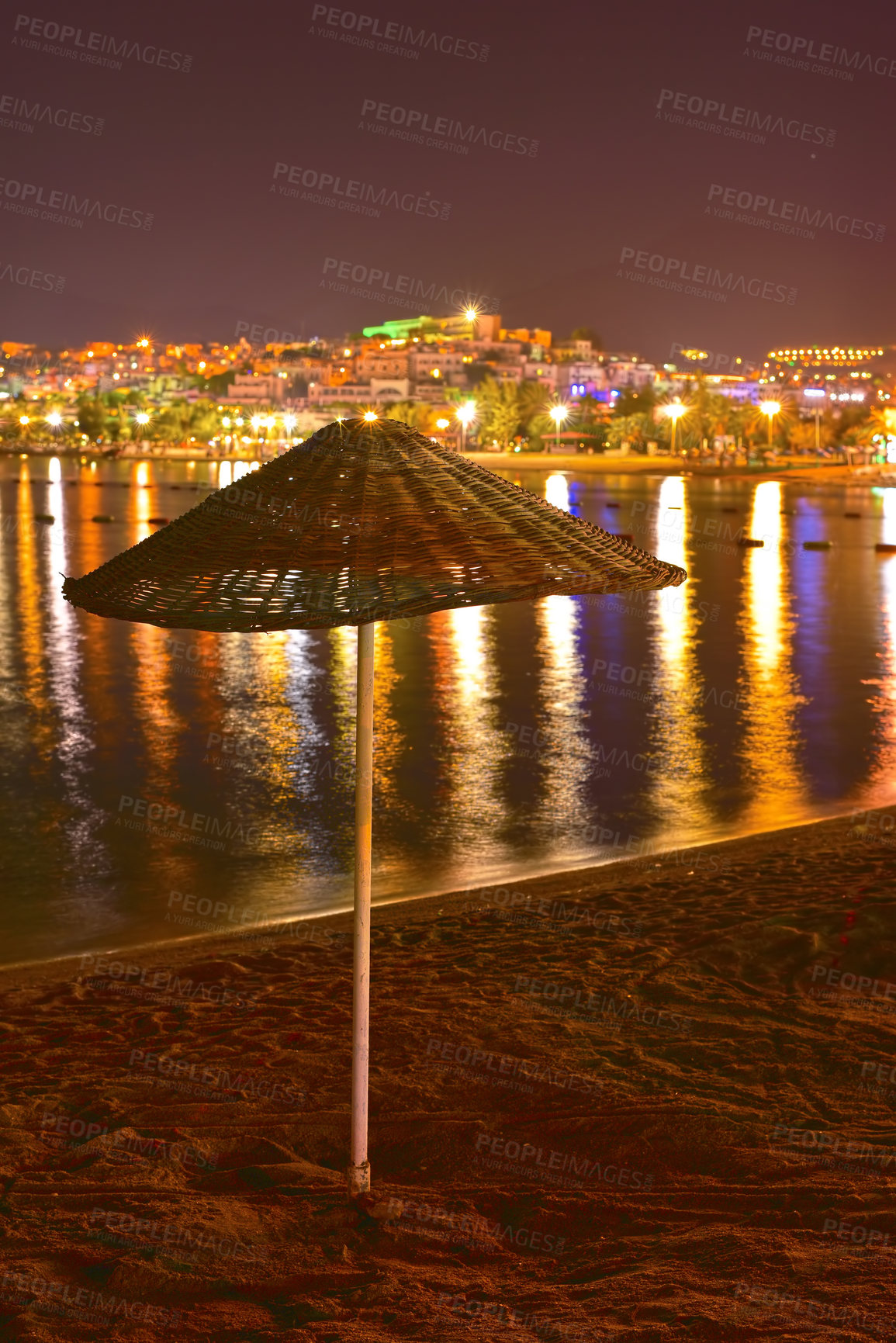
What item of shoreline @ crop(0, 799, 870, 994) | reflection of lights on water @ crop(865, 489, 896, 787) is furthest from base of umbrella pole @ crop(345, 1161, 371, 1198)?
reflection of lights on water @ crop(865, 489, 896, 787)

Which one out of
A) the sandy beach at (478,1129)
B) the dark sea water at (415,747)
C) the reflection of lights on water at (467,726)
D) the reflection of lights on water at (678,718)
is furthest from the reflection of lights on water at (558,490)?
the sandy beach at (478,1129)

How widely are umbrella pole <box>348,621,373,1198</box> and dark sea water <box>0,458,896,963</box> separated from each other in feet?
10.8

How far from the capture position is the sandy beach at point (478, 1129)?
347cm

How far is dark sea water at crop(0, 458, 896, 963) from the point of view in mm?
8164

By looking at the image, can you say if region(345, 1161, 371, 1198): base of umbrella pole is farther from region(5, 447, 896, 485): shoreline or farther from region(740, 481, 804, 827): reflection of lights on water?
region(5, 447, 896, 485): shoreline

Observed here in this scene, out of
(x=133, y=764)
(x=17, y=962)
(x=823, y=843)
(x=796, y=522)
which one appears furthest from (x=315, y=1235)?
(x=796, y=522)

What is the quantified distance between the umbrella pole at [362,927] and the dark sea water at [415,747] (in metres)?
3.28

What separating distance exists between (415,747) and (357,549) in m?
7.89

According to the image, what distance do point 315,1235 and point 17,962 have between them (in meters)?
3.35

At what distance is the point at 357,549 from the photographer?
365cm

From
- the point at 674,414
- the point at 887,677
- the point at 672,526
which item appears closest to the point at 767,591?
the point at 887,677

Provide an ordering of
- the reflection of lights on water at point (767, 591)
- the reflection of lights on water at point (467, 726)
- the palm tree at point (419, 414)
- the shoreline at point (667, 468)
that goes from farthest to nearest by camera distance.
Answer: the palm tree at point (419, 414) < the shoreline at point (667, 468) < the reflection of lights on water at point (767, 591) < the reflection of lights on water at point (467, 726)

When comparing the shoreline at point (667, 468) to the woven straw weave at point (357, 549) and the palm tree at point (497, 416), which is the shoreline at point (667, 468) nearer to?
the palm tree at point (497, 416)

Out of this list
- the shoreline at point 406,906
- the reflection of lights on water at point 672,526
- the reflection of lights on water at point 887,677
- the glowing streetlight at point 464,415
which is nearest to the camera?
the shoreline at point 406,906
